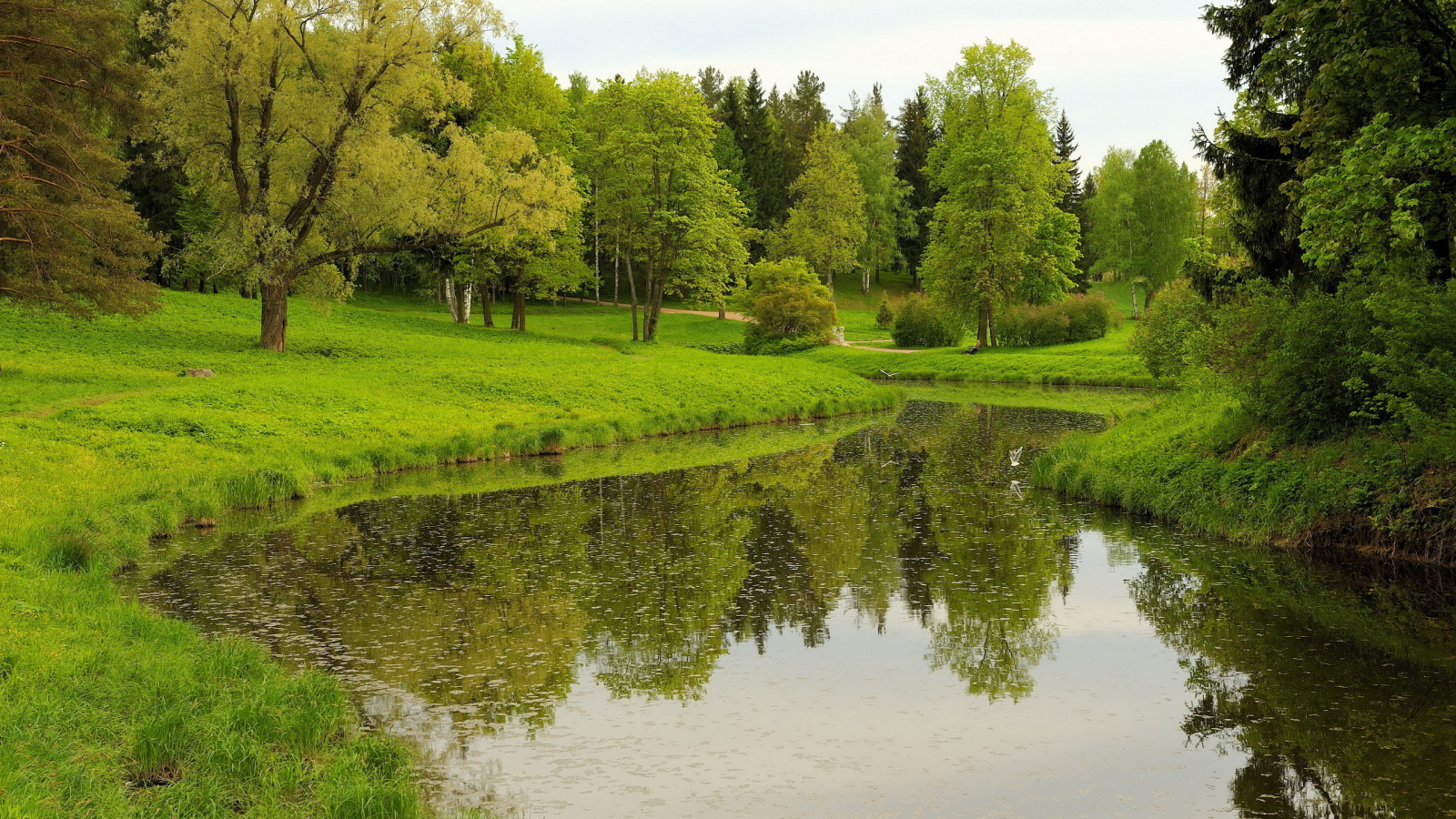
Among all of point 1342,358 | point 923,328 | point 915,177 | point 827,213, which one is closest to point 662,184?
point 923,328

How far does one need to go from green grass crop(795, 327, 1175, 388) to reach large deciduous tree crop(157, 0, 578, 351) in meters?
27.7

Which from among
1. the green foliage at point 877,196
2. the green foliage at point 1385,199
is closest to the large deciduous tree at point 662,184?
the green foliage at point 877,196

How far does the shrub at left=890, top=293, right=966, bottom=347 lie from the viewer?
65.7m

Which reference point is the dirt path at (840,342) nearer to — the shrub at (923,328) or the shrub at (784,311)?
the shrub at (923,328)

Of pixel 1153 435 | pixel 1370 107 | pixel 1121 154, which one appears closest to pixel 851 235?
pixel 1121 154

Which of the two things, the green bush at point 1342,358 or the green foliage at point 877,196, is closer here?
the green bush at point 1342,358

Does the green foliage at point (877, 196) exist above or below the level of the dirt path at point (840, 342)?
above

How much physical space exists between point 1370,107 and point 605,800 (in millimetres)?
16420

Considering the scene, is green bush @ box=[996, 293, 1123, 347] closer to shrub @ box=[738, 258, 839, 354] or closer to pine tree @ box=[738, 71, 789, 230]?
shrub @ box=[738, 258, 839, 354]

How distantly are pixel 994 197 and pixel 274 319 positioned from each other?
39889mm

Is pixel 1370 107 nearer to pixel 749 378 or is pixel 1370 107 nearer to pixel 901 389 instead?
pixel 749 378

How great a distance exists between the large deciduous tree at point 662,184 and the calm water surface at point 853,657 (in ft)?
126

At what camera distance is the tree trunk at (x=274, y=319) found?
3725 cm

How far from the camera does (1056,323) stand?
202 ft
